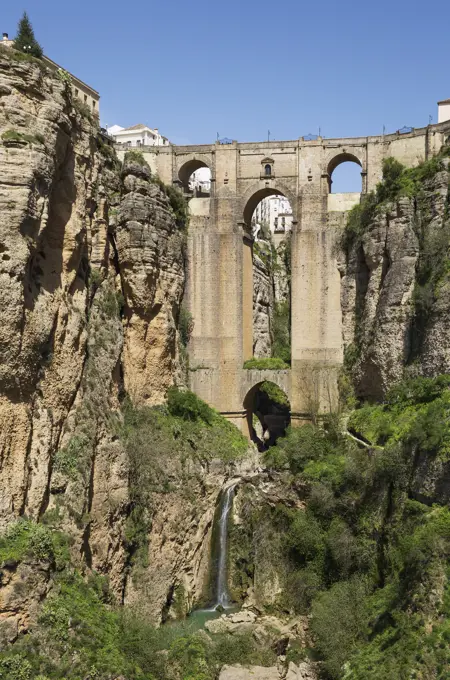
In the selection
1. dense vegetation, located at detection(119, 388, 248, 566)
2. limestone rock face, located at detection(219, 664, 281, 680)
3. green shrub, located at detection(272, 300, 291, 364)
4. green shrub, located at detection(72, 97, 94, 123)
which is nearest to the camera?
limestone rock face, located at detection(219, 664, 281, 680)

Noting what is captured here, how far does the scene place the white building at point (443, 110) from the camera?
112 ft

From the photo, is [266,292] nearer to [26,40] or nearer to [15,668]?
[26,40]

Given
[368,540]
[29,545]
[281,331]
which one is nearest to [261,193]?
[281,331]

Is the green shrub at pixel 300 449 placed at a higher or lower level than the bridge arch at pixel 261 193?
lower

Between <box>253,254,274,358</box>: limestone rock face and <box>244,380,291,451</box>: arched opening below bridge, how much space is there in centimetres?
220

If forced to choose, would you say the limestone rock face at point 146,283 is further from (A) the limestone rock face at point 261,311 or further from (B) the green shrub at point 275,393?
(A) the limestone rock face at point 261,311

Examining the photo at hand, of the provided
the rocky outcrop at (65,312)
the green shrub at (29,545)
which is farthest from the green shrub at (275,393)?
the green shrub at (29,545)

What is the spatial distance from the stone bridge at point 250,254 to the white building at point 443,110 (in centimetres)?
358

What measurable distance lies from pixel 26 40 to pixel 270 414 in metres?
25.6

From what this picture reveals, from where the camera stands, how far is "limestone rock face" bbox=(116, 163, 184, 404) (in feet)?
90.6

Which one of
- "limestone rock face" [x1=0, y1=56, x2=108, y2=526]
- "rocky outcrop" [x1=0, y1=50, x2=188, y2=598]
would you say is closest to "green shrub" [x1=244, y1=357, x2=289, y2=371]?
"rocky outcrop" [x1=0, y1=50, x2=188, y2=598]

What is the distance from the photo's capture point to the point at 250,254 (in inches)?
1356

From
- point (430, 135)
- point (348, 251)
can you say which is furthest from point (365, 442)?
point (430, 135)

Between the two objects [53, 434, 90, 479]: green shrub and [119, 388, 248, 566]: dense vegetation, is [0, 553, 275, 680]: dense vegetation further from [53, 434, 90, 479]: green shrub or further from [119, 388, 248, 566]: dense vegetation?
[119, 388, 248, 566]: dense vegetation
